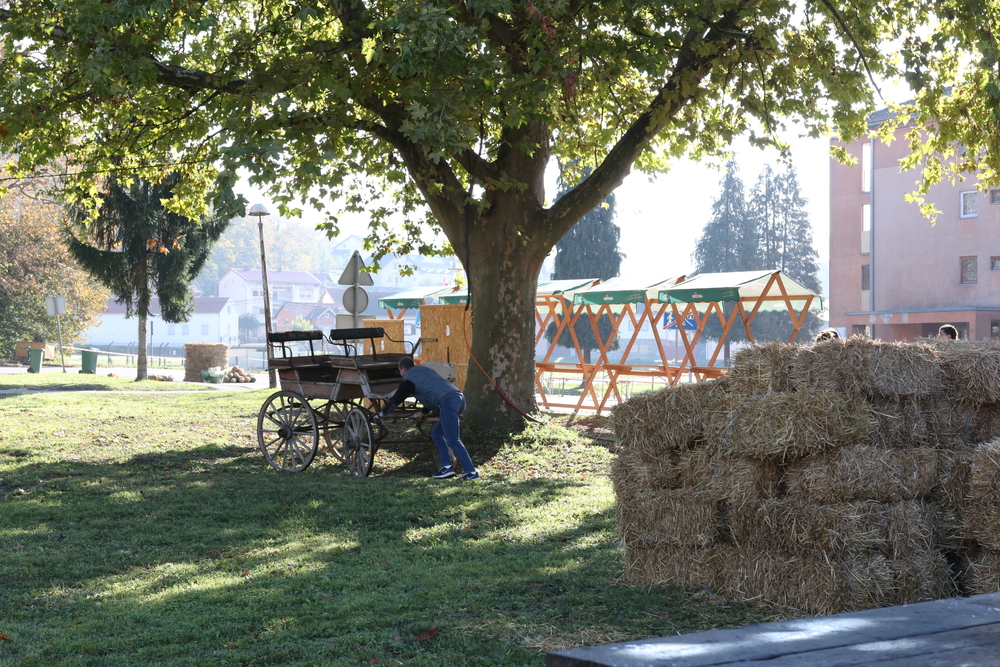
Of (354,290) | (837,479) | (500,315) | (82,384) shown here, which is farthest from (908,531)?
(82,384)

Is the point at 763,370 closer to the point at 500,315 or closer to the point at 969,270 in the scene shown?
the point at 500,315

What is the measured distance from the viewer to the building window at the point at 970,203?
39.3 meters

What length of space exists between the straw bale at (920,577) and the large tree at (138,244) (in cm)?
2658

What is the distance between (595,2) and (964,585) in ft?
27.6

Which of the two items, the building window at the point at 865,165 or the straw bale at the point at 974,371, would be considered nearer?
the straw bale at the point at 974,371

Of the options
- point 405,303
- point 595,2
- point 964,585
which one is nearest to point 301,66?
point 595,2

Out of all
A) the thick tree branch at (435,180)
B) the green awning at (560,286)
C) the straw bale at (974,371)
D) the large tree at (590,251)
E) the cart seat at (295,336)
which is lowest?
the straw bale at (974,371)

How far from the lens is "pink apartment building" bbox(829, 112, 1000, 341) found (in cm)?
3903

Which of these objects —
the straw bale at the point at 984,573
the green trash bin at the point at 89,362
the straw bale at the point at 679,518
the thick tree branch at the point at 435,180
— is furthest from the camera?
the green trash bin at the point at 89,362

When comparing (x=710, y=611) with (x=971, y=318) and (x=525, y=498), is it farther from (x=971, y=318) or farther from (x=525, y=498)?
(x=971, y=318)

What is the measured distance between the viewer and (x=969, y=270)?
40125 mm

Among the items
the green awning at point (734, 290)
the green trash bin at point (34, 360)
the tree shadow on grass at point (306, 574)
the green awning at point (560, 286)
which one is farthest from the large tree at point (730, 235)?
the tree shadow on grass at point (306, 574)

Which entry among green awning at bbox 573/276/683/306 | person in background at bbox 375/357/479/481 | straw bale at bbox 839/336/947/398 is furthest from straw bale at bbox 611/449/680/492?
green awning at bbox 573/276/683/306

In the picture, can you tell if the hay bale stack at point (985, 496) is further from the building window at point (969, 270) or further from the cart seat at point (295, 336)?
the building window at point (969, 270)
